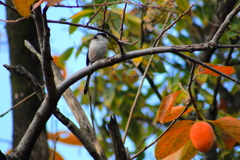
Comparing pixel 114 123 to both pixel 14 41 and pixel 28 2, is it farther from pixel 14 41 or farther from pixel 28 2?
pixel 14 41

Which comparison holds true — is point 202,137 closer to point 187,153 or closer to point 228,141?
point 187,153

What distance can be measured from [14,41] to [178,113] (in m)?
2.43

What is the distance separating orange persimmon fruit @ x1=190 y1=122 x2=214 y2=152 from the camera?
1.46 meters

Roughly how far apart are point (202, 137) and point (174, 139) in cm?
30

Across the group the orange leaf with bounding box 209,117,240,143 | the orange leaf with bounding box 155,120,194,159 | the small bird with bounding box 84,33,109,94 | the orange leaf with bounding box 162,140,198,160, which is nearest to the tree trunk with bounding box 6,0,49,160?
the small bird with bounding box 84,33,109,94

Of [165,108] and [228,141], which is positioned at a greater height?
[228,141]

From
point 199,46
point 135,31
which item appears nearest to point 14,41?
point 135,31

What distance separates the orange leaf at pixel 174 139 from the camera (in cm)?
173

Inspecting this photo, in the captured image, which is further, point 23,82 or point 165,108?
point 23,82

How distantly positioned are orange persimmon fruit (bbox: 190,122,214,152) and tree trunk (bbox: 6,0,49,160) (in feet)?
6.72

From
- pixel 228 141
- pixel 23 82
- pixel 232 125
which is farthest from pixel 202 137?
pixel 23 82

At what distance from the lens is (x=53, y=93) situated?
157cm

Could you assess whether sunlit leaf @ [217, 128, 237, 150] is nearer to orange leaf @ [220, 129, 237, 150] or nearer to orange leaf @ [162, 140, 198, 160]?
orange leaf @ [220, 129, 237, 150]

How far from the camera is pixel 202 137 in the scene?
147 centimetres
